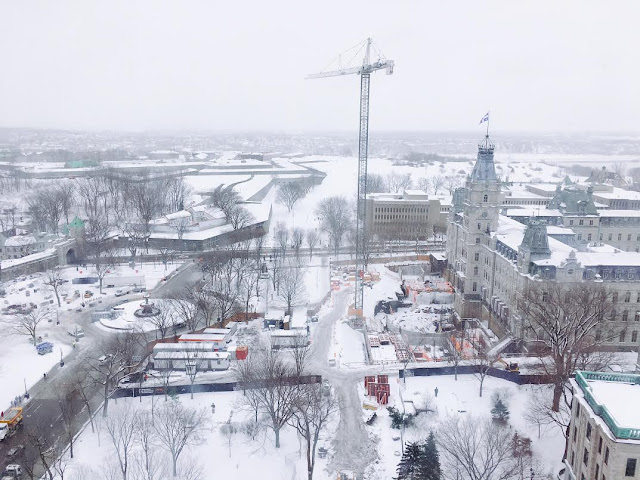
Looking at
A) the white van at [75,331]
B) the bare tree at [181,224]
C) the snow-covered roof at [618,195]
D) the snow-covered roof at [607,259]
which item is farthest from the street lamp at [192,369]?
the snow-covered roof at [618,195]

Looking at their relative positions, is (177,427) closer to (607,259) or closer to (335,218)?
(607,259)

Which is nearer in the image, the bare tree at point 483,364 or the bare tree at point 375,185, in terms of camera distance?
the bare tree at point 483,364

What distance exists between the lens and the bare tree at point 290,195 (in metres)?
120

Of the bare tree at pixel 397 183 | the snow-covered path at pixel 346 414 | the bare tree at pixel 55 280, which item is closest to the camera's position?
the snow-covered path at pixel 346 414

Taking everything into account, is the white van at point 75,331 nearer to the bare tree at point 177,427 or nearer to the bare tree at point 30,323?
the bare tree at point 30,323

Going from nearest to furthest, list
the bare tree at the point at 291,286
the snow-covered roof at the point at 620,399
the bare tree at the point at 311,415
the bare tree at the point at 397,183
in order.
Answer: the snow-covered roof at the point at 620,399, the bare tree at the point at 311,415, the bare tree at the point at 291,286, the bare tree at the point at 397,183

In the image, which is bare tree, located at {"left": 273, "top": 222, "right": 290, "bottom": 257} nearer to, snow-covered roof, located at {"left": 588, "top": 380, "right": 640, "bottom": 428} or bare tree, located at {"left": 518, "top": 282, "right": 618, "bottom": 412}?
bare tree, located at {"left": 518, "top": 282, "right": 618, "bottom": 412}

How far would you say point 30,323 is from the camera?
172ft

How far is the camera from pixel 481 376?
4003 centimetres

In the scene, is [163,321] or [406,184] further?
[406,184]

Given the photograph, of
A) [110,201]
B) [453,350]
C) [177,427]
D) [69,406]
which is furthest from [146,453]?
[110,201]

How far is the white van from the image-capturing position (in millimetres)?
52678

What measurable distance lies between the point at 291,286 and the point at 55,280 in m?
30.0

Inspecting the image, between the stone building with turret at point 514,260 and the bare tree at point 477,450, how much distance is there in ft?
55.5
